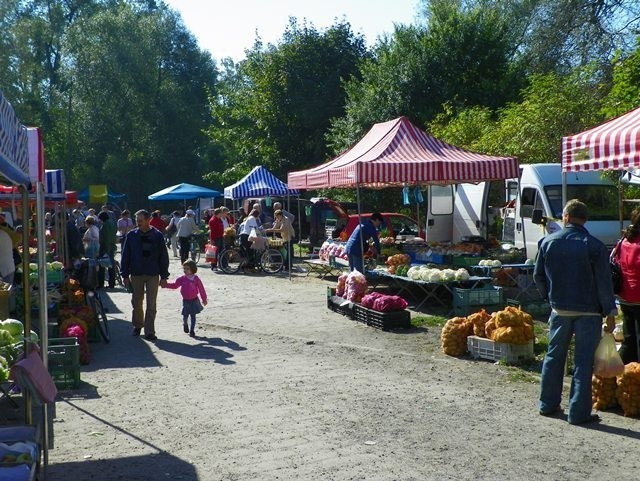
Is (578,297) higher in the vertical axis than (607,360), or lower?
higher

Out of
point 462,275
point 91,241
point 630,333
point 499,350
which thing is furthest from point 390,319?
point 91,241

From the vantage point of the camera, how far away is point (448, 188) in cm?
2256

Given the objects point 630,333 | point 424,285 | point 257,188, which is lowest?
point 630,333

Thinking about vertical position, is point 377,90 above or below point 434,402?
above

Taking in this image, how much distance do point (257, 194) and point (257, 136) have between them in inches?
539

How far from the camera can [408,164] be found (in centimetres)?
1533

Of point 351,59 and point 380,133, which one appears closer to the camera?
point 380,133

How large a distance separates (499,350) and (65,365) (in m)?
5.07

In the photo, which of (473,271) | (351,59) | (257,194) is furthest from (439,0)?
(473,271)

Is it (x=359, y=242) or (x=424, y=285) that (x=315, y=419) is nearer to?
(x=424, y=285)

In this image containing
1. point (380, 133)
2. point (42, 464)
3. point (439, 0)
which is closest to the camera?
point (42, 464)

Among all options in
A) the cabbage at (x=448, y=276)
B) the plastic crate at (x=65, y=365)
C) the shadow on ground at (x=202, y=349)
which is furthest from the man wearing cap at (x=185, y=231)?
the plastic crate at (x=65, y=365)

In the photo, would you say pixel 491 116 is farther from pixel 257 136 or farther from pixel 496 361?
pixel 496 361

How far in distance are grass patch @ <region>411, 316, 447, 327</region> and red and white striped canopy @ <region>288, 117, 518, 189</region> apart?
2803 mm
